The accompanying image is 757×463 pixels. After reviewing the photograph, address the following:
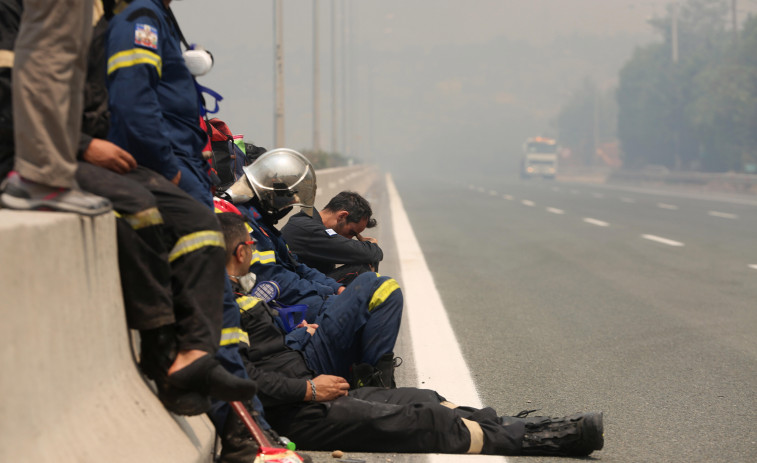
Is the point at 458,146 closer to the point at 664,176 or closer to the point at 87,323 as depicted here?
the point at 664,176

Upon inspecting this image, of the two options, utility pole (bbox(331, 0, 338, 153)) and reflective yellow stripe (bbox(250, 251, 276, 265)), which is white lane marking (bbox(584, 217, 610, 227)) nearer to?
reflective yellow stripe (bbox(250, 251, 276, 265))

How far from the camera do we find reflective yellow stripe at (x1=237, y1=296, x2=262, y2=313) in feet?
14.5

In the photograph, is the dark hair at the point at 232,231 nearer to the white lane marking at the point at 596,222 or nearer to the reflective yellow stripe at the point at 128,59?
the reflective yellow stripe at the point at 128,59

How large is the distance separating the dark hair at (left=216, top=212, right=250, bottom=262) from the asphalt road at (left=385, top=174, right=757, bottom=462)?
59.5 inches

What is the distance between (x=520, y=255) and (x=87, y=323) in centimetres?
1154

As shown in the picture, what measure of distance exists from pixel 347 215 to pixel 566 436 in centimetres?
281

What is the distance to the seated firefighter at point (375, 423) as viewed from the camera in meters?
4.28

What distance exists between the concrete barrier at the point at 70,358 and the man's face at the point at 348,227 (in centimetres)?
338

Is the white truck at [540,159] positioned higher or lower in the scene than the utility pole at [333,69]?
lower

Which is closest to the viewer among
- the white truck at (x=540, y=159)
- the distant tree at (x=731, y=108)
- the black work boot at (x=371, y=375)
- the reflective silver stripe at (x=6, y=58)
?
the reflective silver stripe at (x=6, y=58)

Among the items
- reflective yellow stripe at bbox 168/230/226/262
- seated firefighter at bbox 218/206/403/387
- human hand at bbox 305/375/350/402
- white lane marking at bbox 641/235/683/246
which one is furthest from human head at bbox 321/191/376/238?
white lane marking at bbox 641/235/683/246

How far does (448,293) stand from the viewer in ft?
33.0

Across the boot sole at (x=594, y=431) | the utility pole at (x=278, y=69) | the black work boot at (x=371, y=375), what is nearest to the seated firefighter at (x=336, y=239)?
the black work boot at (x=371, y=375)

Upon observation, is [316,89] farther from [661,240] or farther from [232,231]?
[232,231]
